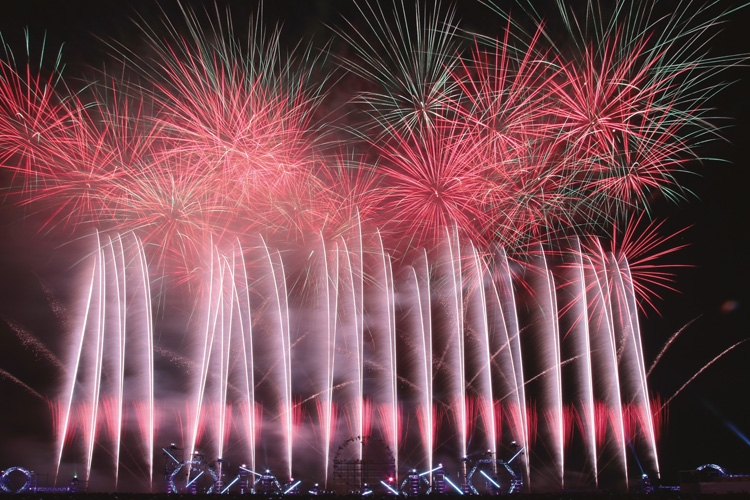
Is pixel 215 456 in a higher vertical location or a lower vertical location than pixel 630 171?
lower

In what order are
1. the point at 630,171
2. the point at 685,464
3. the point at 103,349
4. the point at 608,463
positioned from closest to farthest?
the point at 630,171 < the point at 103,349 < the point at 608,463 < the point at 685,464

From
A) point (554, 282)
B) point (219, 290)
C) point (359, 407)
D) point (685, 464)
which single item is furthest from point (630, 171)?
point (685, 464)

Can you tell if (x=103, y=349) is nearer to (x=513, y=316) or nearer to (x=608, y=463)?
(x=513, y=316)

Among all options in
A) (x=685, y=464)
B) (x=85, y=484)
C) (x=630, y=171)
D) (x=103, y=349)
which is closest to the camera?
(x=630, y=171)

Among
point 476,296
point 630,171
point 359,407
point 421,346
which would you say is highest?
point 630,171

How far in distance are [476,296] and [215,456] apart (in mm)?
13610

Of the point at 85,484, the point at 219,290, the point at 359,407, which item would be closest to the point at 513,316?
the point at 359,407

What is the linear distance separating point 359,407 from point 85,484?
13066 mm

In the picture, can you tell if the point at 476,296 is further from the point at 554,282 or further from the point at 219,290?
the point at 219,290

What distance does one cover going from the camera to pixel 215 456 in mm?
32219

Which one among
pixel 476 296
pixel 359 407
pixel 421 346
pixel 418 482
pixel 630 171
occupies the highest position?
pixel 630 171

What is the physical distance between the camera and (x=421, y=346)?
100 feet

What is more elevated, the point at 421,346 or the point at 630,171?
the point at 630,171

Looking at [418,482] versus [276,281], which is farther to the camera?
[276,281]
